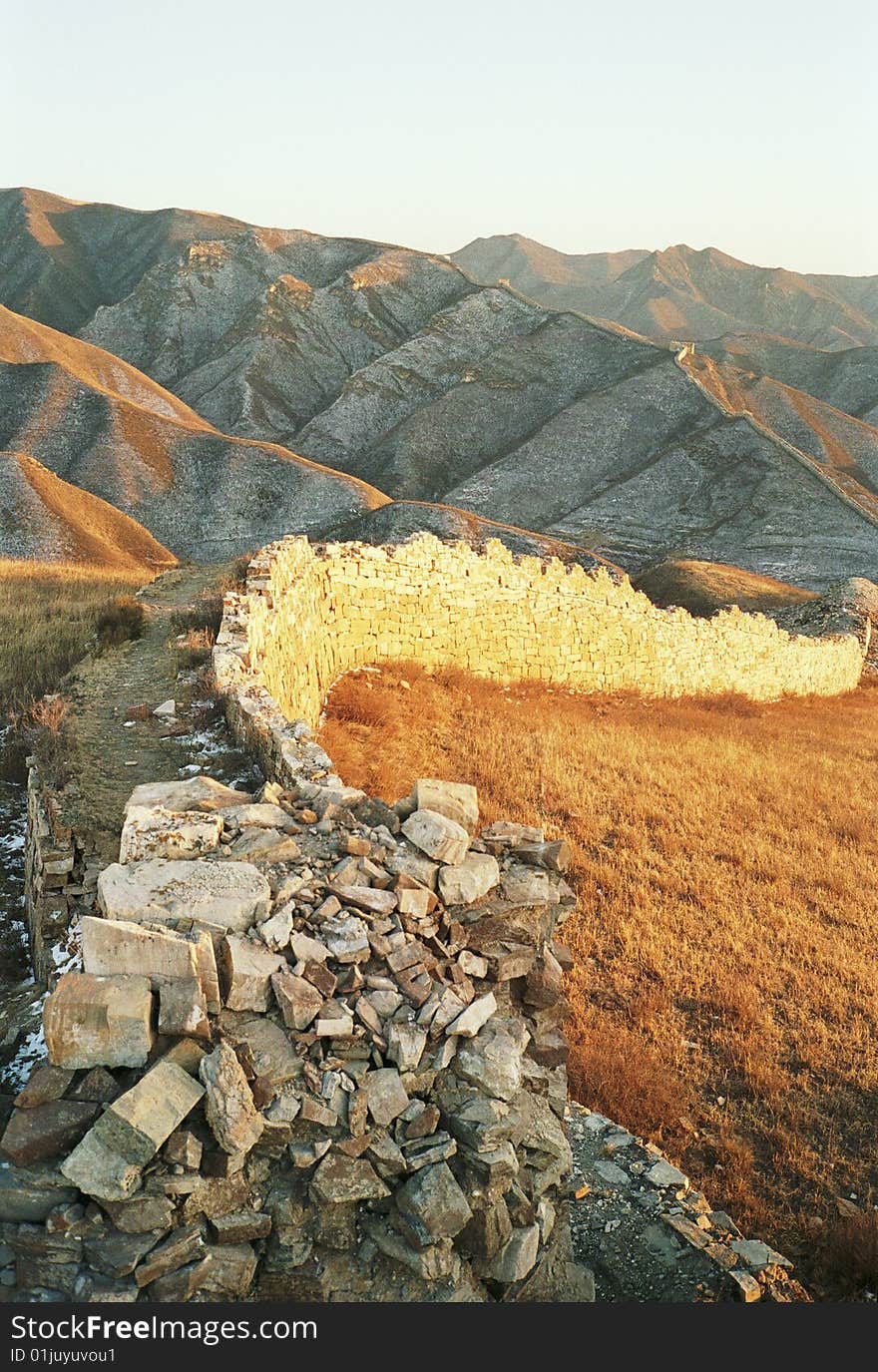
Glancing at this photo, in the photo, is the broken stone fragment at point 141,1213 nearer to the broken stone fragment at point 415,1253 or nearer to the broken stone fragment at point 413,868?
the broken stone fragment at point 415,1253

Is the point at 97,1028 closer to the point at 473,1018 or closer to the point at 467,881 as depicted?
the point at 473,1018

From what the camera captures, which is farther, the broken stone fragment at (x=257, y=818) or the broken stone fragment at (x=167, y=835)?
the broken stone fragment at (x=257, y=818)

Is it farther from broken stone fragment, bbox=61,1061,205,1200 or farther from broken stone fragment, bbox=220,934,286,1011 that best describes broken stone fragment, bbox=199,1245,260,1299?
broken stone fragment, bbox=220,934,286,1011

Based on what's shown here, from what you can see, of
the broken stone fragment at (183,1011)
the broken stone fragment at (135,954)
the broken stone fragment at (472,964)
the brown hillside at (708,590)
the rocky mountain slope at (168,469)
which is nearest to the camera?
the broken stone fragment at (183,1011)

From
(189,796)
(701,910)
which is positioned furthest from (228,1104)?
(701,910)

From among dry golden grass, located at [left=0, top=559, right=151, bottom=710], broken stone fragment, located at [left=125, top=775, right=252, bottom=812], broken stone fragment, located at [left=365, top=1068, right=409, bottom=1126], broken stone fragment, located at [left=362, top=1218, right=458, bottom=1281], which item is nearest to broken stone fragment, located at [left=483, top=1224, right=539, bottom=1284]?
broken stone fragment, located at [left=362, top=1218, right=458, bottom=1281]

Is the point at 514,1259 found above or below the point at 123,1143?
below

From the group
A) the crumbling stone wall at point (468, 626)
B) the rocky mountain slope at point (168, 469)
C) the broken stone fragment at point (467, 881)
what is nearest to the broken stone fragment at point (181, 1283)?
the broken stone fragment at point (467, 881)
